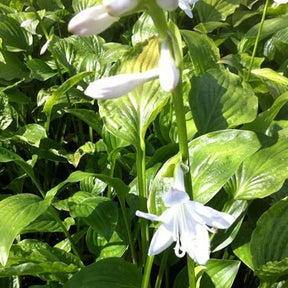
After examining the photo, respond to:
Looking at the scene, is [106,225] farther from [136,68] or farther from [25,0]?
[25,0]

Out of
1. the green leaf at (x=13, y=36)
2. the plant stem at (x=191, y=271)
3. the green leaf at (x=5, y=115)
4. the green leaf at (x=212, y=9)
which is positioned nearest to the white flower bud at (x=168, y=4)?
Result: the plant stem at (x=191, y=271)

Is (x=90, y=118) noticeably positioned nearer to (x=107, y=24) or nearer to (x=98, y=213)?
(x=98, y=213)

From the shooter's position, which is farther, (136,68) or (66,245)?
(66,245)

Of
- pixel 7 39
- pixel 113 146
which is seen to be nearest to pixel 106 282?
pixel 113 146

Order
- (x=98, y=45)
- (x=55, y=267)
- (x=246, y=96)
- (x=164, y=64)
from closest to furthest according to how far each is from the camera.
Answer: (x=164, y=64), (x=55, y=267), (x=246, y=96), (x=98, y=45)

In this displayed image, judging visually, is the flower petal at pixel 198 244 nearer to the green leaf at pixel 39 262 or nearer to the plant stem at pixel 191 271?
the plant stem at pixel 191 271

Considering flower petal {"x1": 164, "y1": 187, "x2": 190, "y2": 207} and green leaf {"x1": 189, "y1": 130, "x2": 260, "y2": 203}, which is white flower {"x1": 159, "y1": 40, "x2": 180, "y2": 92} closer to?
flower petal {"x1": 164, "y1": 187, "x2": 190, "y2": 207}
